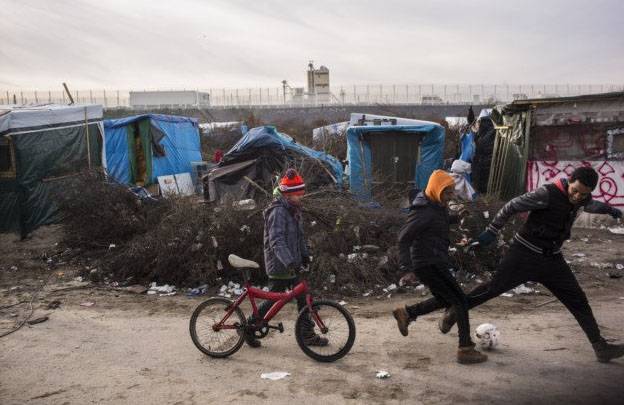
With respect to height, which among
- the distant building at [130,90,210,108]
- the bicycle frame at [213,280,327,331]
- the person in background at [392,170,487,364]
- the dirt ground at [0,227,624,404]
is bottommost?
the dirt ground at [0,227,624,404]

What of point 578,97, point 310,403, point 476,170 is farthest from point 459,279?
point 476,170

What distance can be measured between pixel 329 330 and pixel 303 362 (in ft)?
1.18

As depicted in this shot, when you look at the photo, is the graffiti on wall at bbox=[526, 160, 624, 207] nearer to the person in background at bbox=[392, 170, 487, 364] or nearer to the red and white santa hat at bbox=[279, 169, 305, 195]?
the person in background at bbox=[392, 170, 487, 364]

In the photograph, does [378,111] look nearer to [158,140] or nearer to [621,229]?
[158,140]

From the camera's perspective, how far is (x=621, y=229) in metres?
10.8

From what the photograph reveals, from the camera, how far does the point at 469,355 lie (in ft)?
15.3

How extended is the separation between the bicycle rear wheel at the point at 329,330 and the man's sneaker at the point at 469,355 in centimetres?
89

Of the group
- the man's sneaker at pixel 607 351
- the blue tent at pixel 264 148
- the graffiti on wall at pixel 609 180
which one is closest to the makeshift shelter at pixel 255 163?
the blue tent at pixel 264 148

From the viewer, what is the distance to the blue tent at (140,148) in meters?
16.3

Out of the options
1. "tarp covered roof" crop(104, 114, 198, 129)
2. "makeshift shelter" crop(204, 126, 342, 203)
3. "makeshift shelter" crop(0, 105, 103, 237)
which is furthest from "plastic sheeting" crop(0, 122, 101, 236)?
"makeshift shelter" crop(204, 126, 342, 203)

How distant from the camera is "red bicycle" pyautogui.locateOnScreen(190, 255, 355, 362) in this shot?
4887mm

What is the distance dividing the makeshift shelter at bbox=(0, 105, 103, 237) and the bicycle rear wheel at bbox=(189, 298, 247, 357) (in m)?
7.87

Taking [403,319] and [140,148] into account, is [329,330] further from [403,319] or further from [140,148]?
[140,148]

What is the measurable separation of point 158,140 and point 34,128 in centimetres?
481
